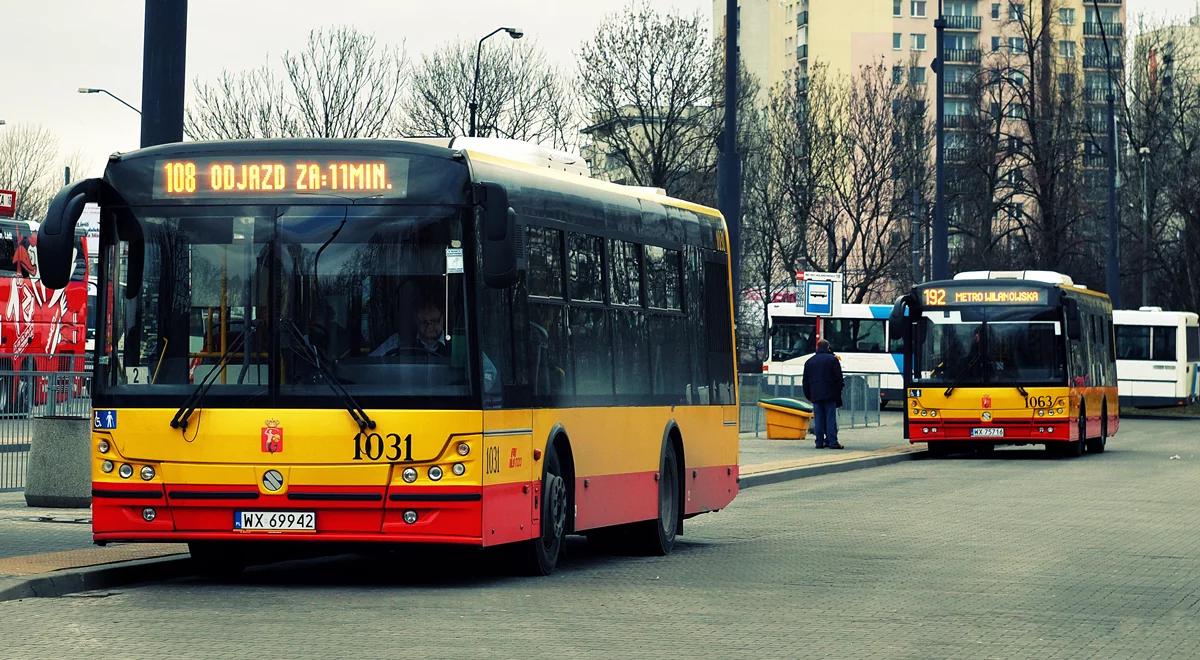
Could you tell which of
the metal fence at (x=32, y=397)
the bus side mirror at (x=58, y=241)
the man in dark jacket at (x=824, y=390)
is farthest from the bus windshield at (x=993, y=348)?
the bus side mirror at (x=58, y=241)

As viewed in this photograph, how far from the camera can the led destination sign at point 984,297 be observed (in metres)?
35.5

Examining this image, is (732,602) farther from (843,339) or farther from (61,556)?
(843,339)

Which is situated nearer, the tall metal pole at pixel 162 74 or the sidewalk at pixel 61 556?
the sidewalk at pixel 61 556

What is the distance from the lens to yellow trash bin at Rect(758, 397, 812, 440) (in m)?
39.9

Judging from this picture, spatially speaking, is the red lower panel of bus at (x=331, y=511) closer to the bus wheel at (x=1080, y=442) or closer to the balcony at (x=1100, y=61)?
the bus wheel at (x=1080, y=442)

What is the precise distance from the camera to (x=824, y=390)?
120 ft

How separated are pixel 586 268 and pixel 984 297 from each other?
21.2 meters

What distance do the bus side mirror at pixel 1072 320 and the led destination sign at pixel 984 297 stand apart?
40 cm

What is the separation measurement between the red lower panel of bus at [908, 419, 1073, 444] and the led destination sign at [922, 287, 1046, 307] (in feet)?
6.42

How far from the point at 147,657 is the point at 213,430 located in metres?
3.36

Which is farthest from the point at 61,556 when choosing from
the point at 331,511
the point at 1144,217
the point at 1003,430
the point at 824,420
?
the point at 1144,217

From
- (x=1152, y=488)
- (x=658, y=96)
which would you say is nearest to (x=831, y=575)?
(x=1152, y=488)

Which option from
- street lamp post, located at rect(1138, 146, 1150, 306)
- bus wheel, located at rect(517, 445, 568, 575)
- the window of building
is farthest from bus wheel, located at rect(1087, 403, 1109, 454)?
street lamp post, located at rect(1138, 146, 1150, 306)

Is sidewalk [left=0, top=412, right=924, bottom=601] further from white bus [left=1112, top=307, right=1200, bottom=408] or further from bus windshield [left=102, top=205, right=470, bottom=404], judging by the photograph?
white bus [left=1112, top=307, right=1200, bottom=408]
